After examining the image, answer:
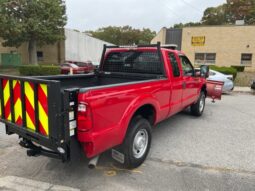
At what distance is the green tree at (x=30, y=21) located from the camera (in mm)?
22141

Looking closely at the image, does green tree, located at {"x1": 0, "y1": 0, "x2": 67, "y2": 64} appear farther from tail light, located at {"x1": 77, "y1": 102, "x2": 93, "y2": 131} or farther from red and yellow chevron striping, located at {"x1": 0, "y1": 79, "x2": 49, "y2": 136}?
tail light, located at {"x1": 77, "y1": 102, "x2": 93, "y2": 131}

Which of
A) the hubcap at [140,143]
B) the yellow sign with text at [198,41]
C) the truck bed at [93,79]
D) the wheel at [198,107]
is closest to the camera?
the hubcap at [140,143]

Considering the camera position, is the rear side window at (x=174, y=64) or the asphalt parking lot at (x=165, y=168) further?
the rear side window at (x=174, y=64)

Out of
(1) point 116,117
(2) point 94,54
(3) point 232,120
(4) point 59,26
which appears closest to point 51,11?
(4) point 59,26

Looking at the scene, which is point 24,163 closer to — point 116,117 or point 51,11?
point 116,117

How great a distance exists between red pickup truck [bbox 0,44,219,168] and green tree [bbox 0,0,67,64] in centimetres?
2105

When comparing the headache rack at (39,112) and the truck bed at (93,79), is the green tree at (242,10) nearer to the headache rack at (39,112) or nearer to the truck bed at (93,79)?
the truck bed at (93,79)

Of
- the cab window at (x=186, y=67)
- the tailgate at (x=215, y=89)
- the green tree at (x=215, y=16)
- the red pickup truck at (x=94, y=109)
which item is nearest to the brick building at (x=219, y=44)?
the tailgate at (x=215, y=89)

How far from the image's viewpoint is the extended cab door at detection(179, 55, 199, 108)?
17.8ft

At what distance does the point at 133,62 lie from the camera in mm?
5039

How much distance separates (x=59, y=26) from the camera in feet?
91.7

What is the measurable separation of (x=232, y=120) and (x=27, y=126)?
19.3 feet

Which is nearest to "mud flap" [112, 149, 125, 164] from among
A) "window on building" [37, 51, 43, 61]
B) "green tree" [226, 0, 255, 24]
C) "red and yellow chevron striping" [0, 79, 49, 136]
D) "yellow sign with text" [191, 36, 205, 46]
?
"red and yellow chevron striping" [0, 79, 49, 136]

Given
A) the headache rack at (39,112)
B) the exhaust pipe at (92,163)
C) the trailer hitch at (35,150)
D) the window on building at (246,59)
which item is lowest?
the exhaust pipe at (92,163)
